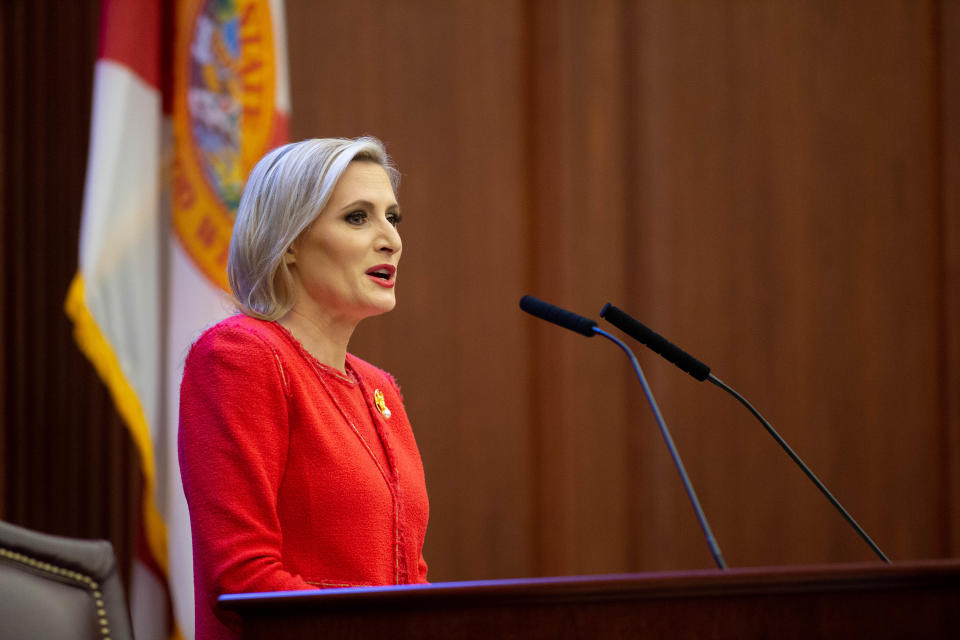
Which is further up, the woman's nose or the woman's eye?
the woman's eye

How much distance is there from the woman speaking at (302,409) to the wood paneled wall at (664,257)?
1.48 metres

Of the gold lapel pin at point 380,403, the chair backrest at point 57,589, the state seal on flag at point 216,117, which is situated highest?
the state seal on flag at point 216,117

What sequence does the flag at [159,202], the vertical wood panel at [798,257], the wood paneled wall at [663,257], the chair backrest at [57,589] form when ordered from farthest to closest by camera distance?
1. the vertical wood panel at [798,257]
2. the wood paneled wall at [663,257]
3. the flag at [159,202]
4. the chair backrest at [57,589]

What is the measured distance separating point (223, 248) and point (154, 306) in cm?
23

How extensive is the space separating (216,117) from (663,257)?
1538 millimetres

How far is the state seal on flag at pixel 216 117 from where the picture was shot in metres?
2.64

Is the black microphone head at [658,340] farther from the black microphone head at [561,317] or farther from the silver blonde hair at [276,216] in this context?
the silver blonde hair at [276,216]

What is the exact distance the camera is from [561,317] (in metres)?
1.45

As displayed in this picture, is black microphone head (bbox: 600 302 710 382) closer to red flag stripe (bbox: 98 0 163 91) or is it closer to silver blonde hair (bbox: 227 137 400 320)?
silver blonde hair (bbox: 227 137 400 320)

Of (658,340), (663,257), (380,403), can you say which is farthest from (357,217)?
(663,257)

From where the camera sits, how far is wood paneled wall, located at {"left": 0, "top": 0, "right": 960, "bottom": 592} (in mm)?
3230

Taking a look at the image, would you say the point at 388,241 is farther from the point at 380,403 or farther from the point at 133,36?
the point at 133,36

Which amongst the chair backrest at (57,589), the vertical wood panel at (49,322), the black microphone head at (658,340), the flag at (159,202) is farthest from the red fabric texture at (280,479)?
the vertical wood panel at (49,322)

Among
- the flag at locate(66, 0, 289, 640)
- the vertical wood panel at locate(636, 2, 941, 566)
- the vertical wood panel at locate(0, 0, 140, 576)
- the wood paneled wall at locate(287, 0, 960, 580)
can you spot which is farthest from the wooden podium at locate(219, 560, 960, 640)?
the vertical wood panel at locate(636, 2, 941, 566)
